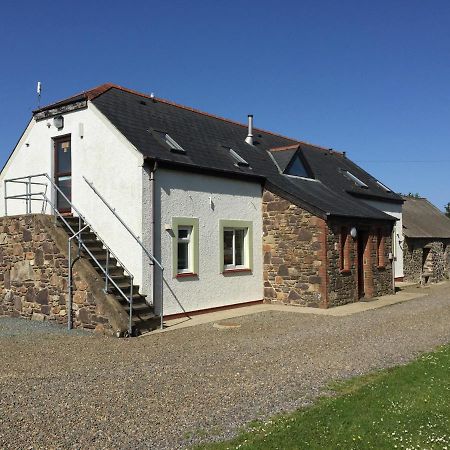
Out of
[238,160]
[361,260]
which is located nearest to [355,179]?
[361,260]

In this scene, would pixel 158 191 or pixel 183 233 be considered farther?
pixel 183 233

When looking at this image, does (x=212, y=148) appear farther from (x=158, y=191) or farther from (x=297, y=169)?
(x=297, y=169)

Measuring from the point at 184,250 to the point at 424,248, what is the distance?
58.8ft

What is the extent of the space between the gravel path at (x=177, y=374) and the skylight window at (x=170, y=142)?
504 cm

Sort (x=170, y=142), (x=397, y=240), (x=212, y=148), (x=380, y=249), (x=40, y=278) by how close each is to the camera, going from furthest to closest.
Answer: (x=397, y=240), (x=380, y=249), (x=212, y=148), (x=170, y=142), (x=40, y=278)

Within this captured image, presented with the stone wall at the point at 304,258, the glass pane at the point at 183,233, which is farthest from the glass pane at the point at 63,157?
the stone wall at the point at 304,258

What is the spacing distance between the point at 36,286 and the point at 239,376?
745 cm

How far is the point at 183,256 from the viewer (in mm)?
14234

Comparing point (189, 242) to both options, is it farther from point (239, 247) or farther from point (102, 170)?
point (102, 170)

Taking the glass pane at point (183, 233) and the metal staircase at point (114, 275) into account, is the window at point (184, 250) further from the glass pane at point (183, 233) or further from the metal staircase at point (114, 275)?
the metal staircase at point (114, 275)

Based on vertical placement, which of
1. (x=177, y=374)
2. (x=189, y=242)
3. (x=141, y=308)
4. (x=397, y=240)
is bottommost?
(x=177, y=374)

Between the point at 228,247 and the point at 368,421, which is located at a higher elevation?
the point at 228,247

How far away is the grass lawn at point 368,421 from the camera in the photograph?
4.83 meters

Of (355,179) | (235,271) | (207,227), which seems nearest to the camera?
(207,227)
